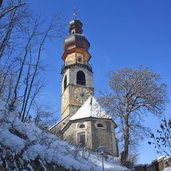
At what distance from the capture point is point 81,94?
45656mm

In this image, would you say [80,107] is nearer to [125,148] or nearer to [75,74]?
[75,74]

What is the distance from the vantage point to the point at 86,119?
3419cm

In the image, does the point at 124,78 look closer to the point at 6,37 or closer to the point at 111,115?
the point at 111,115

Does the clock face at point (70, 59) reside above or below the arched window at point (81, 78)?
above

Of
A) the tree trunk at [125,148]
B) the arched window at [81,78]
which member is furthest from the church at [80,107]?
the tree trunk at [125,148]

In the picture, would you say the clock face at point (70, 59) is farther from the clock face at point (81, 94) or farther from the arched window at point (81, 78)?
the clock face at point (81, 94)

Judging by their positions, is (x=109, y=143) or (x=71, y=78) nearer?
(x=109, y=143)

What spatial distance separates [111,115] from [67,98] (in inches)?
951

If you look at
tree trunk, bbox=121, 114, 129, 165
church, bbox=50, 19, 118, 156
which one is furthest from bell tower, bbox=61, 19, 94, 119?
tree trunk, bbox=121, 114, 129, 165

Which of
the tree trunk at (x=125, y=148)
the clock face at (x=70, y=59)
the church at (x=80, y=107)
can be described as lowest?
the tree trunk at (x=125, y=148)

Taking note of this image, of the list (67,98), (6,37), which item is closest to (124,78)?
(6,37)

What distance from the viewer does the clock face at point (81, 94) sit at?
45.0 meters

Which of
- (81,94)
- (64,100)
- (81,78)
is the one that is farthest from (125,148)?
(81,78)

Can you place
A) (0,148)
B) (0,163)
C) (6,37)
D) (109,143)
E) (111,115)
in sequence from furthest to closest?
1. (109,143)
2. (111,115)
3. (6,37)
4. (0,148)
5. (0,163)
